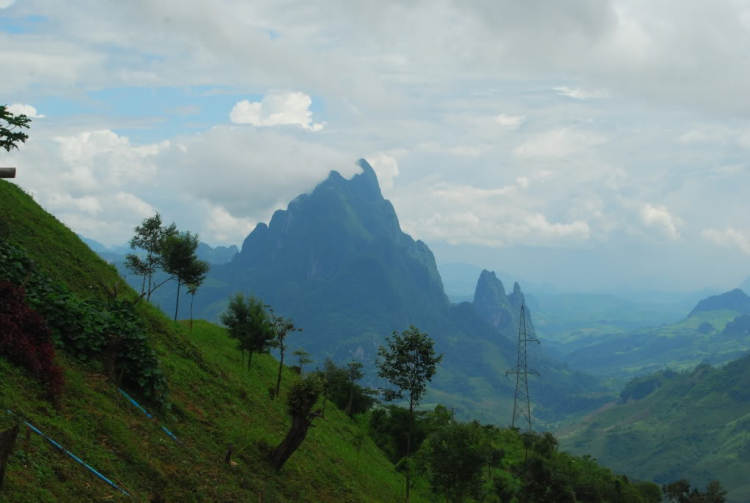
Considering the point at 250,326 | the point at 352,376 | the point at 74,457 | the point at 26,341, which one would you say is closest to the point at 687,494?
the point at 352,376

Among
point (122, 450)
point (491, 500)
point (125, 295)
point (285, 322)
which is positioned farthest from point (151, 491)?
point (491, 500)

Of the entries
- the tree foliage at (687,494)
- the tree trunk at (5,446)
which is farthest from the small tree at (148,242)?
the tree foliage at (687,494)

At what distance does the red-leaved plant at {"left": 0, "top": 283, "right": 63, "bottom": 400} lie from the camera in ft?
48.9

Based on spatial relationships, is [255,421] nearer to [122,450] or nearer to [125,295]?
[125,295]

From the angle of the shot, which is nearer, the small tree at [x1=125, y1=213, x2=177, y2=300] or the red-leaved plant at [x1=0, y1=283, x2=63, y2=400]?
the red-leaved plant at [x1=0, y1=283, x2=63, y2=400]

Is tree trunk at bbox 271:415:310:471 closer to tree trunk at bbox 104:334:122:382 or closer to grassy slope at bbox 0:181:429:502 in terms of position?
grassy slope at bbox 0:181:429:502

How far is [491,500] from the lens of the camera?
1909 inches

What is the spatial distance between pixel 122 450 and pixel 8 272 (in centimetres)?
768

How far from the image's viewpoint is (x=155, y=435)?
53.7 feet

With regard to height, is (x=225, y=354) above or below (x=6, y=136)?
below

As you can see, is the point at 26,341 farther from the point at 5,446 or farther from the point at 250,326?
the point at 250,326

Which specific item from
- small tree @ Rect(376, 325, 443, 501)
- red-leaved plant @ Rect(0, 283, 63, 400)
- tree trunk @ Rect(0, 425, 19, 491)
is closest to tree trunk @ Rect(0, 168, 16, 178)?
red-leaved plant @ Rect(0, 283, 63, 400)

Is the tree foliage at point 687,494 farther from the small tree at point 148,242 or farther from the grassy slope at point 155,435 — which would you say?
the small tree at point 148,242

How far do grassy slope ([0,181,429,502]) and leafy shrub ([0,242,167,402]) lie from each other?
77 centimetres
